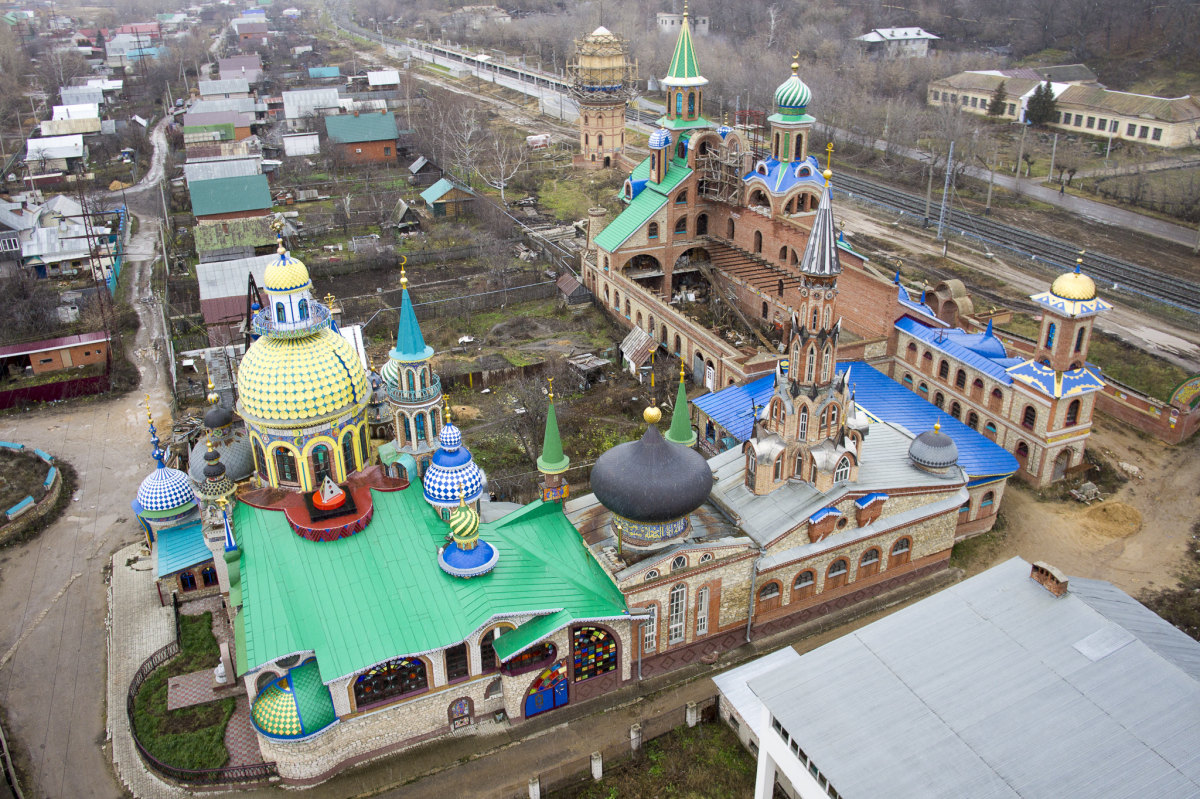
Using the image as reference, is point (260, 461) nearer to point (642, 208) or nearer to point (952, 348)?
point (952, 348)

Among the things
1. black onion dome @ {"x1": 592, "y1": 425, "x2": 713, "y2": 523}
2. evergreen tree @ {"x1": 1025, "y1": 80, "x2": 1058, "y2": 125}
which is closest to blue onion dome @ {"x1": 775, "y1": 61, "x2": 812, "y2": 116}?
black onion dome @ {"x1": 592, "y1": 425, "x2": 713, "y2": 523}

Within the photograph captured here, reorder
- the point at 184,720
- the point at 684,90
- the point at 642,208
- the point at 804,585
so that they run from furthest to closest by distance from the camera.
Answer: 1. the point at 642,208
2. the point at 684,90
3. the point at 804,585
4. the point at 184,720

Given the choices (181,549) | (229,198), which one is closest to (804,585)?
(181,549)

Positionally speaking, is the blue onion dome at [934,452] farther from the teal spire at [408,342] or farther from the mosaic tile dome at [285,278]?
the mosaic tile dome at [285,278]

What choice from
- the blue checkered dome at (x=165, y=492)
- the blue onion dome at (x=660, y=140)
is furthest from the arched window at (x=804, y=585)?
the blue onion dome at (x=660, y=140)

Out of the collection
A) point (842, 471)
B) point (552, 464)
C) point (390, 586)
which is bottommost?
point (390, 586)

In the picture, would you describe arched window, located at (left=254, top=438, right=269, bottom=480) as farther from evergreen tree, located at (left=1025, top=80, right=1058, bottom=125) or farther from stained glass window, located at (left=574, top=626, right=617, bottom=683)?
evergreen tree, located at (left=1025, top=80, right=1058, bottom=125)

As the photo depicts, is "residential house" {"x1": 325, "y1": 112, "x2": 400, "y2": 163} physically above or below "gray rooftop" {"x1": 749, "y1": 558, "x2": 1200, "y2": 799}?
above

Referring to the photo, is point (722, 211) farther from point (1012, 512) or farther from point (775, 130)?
point (1012, 512)
